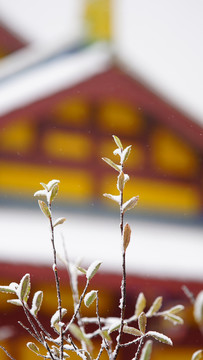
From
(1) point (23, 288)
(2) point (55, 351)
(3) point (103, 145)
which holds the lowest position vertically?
(2) point (55, 351)

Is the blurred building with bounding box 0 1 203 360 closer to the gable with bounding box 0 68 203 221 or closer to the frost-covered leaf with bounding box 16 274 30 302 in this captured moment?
the gable with bounding box 0 68 203 221

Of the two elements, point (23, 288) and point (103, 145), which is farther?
point (103, 145)

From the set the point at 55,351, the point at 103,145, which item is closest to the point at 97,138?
the point at 103,145

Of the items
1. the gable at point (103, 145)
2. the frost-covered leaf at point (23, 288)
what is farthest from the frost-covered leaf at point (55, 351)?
the gable at point (103, 145)

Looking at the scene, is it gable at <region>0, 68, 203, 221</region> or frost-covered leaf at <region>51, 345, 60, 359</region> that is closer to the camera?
frost-covered leaf at <region>51, 345, 60, 359</region>

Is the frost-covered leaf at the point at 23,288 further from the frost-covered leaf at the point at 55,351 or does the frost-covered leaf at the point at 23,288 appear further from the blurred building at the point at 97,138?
the blurred building at the point at 97,138

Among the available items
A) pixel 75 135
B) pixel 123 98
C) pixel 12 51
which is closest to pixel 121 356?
pixel 75 135

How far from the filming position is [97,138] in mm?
4246

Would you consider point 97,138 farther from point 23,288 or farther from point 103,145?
point 23,288

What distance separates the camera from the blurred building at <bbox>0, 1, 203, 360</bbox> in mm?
3881

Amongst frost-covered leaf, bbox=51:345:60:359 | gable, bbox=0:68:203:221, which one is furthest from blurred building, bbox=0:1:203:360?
frost-covered leaf, bbox=51:345:60:359

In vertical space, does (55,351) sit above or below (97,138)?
below

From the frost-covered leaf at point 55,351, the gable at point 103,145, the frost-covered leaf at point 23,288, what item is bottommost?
the frost-covered leaf at point 55,351

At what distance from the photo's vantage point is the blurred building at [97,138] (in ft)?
12.7
